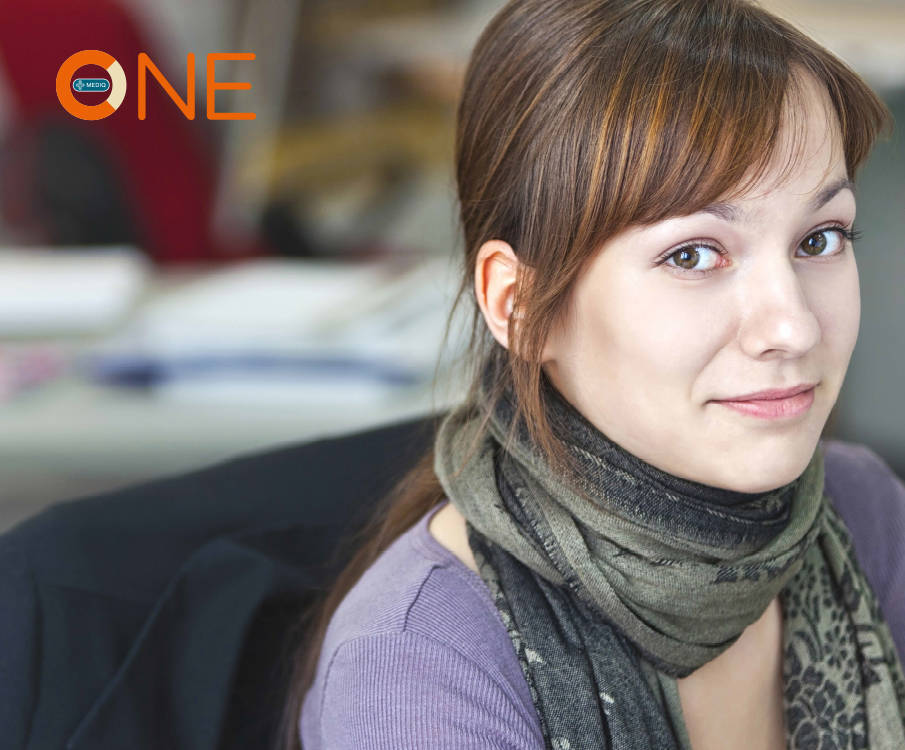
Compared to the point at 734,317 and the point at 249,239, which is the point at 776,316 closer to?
the point at 734,317

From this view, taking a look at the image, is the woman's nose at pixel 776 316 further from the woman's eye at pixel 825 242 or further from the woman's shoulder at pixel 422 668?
the woman's shoulder at pixel 422 668

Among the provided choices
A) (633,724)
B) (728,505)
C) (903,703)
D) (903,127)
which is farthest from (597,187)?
(903,127)

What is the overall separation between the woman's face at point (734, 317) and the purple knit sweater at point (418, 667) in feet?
0.60

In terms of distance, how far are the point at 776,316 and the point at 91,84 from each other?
1.97 ft

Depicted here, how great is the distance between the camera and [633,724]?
2.79 feet

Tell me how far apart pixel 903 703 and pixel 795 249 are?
0.44 m

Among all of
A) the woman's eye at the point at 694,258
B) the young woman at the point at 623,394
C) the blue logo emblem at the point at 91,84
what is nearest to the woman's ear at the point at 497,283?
the young woman at the point at 623,394

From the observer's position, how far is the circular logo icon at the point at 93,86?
0.96 meters

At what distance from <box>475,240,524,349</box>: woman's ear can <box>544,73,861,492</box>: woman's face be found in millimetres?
64

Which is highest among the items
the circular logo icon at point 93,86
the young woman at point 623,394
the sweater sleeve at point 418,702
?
the circular logo icon at point 93,86

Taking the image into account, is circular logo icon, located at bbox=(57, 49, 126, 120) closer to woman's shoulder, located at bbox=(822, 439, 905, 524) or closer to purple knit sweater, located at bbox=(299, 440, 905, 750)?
purple knit sweater, located at bbox=(299, 440, 905, 750)

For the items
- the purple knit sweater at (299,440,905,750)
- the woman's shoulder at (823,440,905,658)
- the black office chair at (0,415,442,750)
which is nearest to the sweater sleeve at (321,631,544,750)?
the purple knit sweater at (299,440,905,750)

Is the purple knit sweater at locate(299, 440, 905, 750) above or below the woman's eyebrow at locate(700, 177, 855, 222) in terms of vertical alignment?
below

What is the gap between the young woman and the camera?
0.79m
